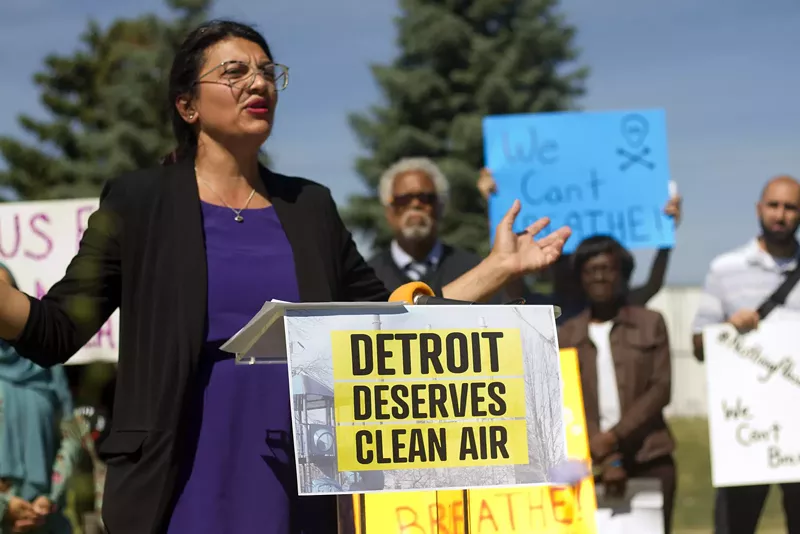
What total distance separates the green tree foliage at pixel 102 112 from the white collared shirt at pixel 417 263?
21.4 metres

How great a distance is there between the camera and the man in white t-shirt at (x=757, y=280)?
6.32m

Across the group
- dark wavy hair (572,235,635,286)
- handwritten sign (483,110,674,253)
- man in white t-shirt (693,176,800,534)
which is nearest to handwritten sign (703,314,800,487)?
man in white t-shirt (693,176,800,534)

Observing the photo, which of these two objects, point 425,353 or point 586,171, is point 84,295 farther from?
point 586,171

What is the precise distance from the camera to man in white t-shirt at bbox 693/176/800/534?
20.7 ft

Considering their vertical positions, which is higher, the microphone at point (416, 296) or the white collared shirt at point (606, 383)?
the white collared shirt at point (606, 383)

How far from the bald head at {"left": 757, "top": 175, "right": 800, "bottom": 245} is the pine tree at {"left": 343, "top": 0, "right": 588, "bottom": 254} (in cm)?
2229

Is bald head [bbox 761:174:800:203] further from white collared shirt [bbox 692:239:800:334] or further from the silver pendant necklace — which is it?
the silver pendant necklace

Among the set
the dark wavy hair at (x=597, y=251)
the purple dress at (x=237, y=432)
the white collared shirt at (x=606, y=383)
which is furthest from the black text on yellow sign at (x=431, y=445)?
the dark wavy hair at (x=597, y=251)

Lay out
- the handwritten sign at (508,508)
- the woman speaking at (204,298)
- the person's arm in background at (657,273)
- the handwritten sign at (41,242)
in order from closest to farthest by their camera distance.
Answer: the woman speaking at (204,298) < the handwritten sign at (508,508) < the person's arm in background at (657,273) < the handwritten sign at (41,242)

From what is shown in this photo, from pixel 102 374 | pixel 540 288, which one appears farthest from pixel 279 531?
pixel 540 288

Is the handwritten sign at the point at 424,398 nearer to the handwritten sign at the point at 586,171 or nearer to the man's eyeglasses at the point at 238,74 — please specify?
the man's eyeglasses at the point at 238,74

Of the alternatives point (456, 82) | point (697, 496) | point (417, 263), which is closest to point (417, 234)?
point (417, 263)

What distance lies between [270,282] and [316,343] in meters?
0.51

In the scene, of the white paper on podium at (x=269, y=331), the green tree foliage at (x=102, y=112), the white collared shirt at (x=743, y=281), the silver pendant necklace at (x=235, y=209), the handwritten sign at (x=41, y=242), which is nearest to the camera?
the white paper on podium at (x=269, y=331)
